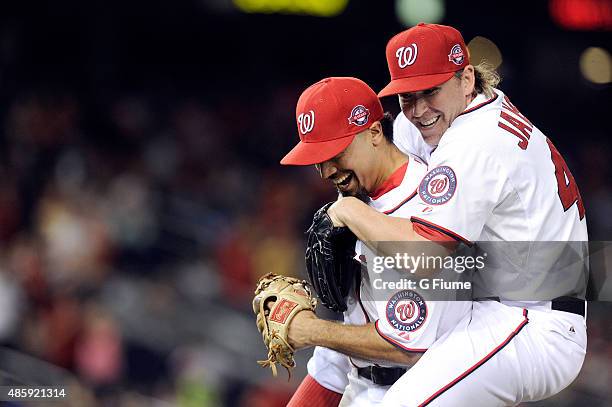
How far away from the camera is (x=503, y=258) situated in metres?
2.76

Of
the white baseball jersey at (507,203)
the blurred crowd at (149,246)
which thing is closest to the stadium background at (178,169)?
the blurred crowd at (149,246)

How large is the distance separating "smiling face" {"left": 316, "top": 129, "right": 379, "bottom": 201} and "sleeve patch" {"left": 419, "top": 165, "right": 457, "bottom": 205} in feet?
→ 0.89

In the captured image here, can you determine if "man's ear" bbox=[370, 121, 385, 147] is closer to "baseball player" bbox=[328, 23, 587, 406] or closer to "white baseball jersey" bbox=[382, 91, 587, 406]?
"baseball player" bbox=[328, 23, 587, 406]

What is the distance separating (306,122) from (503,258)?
2.41 feet

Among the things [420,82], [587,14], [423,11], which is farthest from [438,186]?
[423,11]

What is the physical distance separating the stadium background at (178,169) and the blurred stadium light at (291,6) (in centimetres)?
9

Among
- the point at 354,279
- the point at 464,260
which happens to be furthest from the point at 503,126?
the point at 354,279

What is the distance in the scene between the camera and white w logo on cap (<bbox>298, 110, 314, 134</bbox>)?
2918mm

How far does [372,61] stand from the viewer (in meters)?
11.5

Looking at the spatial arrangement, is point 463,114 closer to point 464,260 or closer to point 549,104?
point 464,260

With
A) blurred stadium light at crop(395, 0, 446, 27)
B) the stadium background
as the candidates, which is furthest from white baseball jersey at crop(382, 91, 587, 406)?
blurred stadium light at crop(395, 0, 446, 27)

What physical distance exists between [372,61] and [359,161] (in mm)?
8797

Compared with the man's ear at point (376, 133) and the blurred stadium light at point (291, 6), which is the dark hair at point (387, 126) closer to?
the man's ear at point (376, 133)

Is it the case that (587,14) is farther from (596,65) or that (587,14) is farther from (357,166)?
(357,166)
